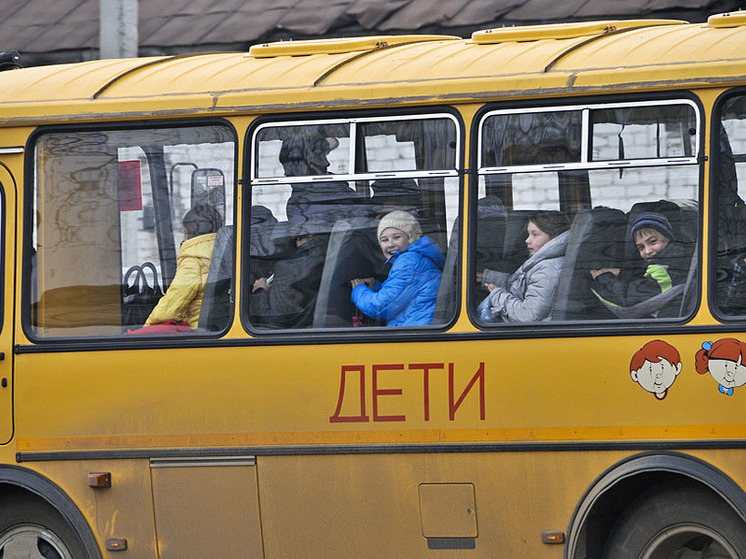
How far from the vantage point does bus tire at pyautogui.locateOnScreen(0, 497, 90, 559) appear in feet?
21.8

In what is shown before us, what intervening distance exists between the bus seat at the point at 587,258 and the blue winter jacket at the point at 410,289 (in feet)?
1.95

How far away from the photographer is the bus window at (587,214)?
5.64m

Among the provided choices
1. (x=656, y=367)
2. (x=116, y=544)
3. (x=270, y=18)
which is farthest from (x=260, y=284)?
(x=270, y=18)

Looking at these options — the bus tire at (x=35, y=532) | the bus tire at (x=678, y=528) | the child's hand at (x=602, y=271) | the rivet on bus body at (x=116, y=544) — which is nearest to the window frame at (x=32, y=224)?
the bus tire at (x=35, y=532)

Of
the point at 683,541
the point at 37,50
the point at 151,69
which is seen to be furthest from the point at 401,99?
the point at 37,50

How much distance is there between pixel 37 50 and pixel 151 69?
6301 millimetres

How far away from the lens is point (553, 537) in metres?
5.75

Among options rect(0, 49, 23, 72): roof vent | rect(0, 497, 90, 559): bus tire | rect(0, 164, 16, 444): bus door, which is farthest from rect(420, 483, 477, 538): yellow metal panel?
rect(0, 49, 23, 72): roof vent

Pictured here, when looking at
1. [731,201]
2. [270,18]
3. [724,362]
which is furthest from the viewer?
[270,18]

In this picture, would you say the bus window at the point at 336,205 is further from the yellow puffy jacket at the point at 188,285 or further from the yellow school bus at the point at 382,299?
the yellow puffy jacket at the point at 188,285

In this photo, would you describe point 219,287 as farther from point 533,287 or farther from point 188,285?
point 533,287

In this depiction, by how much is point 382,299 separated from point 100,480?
1680 millimetres

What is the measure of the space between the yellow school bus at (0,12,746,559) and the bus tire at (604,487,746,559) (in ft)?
0.03

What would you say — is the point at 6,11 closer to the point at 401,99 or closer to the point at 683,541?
the point at 401,99
